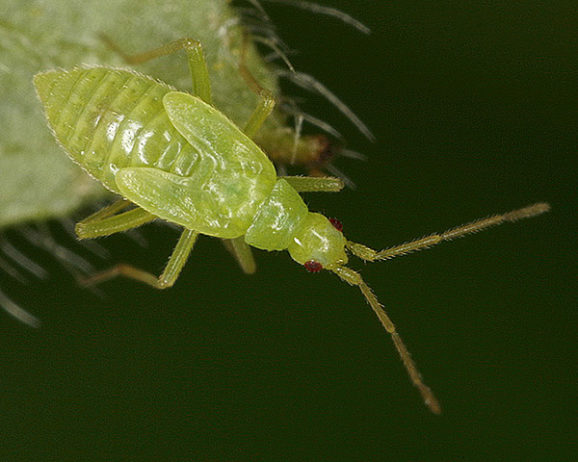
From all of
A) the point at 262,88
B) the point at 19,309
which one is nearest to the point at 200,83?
the point at 262,88

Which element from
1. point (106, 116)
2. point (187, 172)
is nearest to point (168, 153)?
point (187, 172)

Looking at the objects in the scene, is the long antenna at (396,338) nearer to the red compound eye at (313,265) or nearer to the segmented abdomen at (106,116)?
the red compound eye at (313,265)

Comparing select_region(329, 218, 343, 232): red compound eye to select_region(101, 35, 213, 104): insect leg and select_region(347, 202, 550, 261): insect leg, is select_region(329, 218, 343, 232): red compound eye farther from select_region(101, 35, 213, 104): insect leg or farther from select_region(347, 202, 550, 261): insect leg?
select_region(101, 35, 213, 104): insect leg

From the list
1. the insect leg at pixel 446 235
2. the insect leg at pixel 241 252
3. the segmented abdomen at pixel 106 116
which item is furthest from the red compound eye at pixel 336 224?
the segmented abdomen at pixel 106 116

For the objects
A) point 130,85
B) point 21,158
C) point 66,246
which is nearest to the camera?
point 130,85

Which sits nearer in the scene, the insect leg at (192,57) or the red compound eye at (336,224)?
the insect leg at (192,57)

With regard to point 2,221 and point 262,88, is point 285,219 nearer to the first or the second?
point 262,88
